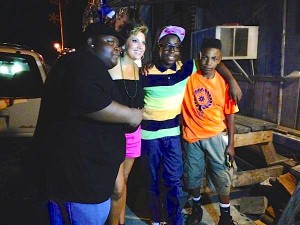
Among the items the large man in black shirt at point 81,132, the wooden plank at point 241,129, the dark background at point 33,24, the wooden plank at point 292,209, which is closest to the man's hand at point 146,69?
the large man in black shirt at point 81,132

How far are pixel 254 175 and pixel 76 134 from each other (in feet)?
11.9

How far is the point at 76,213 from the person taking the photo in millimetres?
1901

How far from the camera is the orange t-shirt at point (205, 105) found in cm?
335

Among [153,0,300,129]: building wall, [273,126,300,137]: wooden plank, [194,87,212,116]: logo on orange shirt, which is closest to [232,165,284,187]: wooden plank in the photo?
[273,126,300,137]: wooden plank

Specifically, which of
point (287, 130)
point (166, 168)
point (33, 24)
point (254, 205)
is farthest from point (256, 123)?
point (33, 24)

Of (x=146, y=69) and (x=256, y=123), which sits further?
(x=256, y=123)

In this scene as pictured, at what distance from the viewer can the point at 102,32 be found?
76.9 inches

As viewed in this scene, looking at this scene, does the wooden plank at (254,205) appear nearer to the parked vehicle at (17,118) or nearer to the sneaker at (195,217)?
the sneaker at (195,217)

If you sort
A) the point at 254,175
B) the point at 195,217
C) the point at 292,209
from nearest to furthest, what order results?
the point at 292,209
the point at 195,217
the point at 254,175

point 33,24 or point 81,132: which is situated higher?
point 33,24

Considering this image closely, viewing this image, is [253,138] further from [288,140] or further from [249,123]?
[288,140]

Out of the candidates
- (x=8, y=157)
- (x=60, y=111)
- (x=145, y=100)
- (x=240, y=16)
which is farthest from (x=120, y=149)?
(x=240, y=16)

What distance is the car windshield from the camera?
489 centimetres

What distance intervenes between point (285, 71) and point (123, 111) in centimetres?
405
